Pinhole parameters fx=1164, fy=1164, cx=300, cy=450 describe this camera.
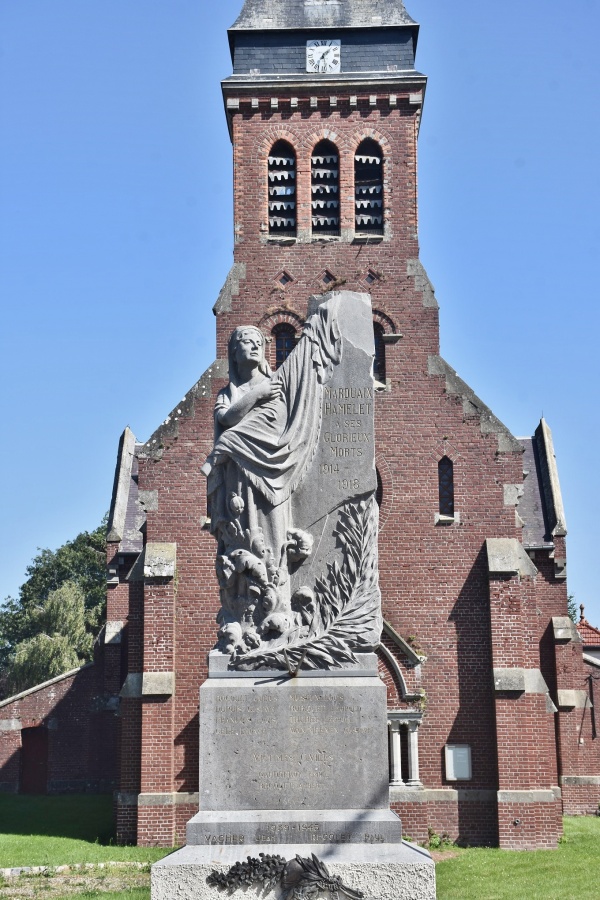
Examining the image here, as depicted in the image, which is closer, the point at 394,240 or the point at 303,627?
the point at 303,627

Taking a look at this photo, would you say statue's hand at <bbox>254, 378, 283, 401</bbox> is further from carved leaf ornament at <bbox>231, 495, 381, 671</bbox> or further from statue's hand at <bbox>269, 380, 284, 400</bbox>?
carved leaf ornament at <bbox>231, 495, 381, 671</bbox>

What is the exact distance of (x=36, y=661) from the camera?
4912 centimetres

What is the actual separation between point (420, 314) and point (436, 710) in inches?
325

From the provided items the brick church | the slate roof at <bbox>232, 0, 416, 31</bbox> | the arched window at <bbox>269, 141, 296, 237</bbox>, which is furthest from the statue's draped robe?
the slate roof at <bbox>232, 0, 416, 31</bbox>

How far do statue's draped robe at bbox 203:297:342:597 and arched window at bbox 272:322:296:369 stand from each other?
1525 cm

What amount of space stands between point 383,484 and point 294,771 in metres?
15.5

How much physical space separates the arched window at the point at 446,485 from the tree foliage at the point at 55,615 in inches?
1138

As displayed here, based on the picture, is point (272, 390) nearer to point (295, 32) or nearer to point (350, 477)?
point (350, 477)

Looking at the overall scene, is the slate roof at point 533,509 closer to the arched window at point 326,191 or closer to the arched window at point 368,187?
the arched window at point 368,187

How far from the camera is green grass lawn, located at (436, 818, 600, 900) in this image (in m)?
16.4

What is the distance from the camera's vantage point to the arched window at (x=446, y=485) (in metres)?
24.0

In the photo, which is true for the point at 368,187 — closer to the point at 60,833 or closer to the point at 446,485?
the point at 446,485

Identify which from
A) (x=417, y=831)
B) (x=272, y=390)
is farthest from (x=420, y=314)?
(x=272, y=390)

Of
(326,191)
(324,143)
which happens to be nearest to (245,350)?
(326,191)
